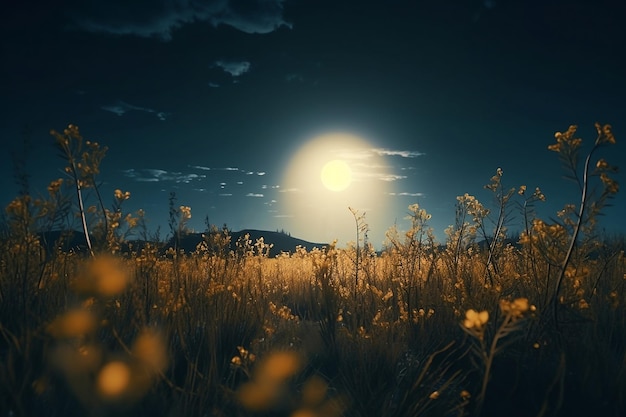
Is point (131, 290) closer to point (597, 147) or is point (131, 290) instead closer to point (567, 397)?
point (567, 397)

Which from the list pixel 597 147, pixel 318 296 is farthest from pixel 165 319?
pixel 597 147

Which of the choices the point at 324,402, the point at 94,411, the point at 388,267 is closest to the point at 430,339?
the point at 324,402

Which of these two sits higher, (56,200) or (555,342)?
(56,200)

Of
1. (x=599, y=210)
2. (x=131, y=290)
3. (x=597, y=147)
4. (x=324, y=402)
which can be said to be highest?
(x=597, y=147)

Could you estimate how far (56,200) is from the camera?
10.6ft

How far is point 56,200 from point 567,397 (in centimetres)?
390

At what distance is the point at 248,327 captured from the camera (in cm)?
362

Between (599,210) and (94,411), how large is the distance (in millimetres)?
3442

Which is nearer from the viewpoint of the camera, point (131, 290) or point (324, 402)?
point (324, 402)

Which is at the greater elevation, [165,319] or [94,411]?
[165,319]

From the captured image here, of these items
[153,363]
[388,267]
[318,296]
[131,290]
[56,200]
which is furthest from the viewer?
[388,267]

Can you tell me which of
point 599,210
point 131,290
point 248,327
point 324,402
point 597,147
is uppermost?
point 597,147

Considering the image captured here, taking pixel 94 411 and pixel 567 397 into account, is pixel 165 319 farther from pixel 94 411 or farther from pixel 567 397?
pixel 567 397

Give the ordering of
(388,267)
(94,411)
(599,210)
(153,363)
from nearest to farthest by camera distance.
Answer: (94,411) → (153,363) → (599,210) → (388,267)
